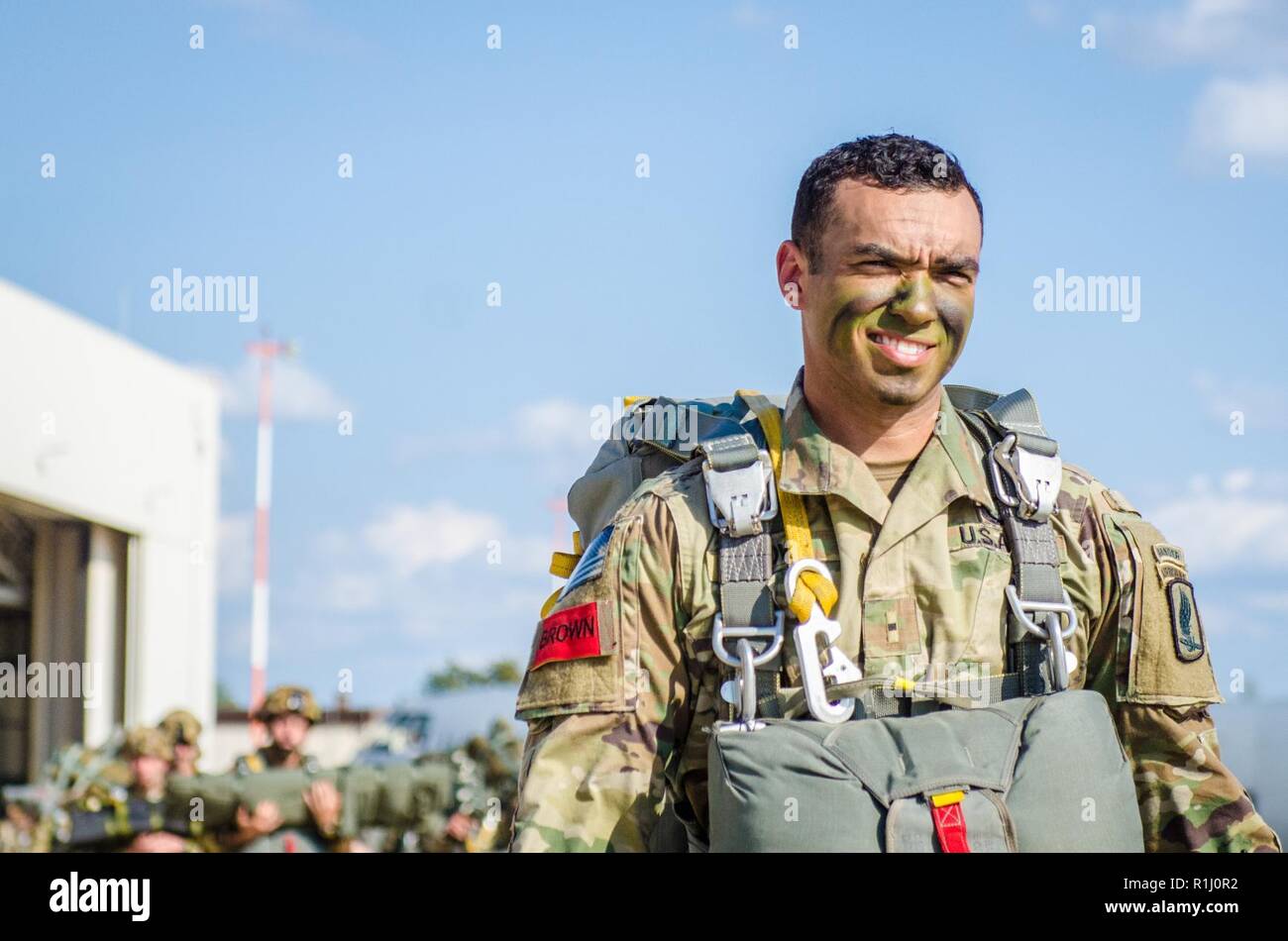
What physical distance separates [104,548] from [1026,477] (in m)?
17.7

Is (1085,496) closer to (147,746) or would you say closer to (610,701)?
(610,701)

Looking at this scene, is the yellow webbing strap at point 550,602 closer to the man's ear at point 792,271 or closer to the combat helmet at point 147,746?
the man's ear at point 792,271

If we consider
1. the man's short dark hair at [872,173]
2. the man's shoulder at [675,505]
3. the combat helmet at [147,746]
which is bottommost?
the combat helmet at [147,746]

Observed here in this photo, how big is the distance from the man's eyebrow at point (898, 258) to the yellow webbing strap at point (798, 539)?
1.55ft

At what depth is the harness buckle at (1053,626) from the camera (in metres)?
3.42

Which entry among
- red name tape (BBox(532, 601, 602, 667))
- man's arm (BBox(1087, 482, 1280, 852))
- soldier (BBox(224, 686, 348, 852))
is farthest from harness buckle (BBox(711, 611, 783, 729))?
soldier (BBox(224, 686, 348, 852))

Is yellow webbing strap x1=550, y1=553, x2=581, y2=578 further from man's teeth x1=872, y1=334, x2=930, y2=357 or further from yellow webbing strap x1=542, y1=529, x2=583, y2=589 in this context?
man's teeth x1=872, y1=334, x2=930, y2=357

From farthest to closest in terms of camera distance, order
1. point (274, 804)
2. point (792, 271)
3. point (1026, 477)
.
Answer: point (274, 804), point (792, 271), point (1026, 477)

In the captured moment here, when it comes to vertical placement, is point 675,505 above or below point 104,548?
below

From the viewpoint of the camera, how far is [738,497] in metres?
3.50

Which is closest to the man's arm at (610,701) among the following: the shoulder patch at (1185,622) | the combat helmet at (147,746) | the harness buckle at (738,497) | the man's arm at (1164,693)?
the harness buckle at (738,497)

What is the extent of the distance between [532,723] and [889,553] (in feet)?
2.85

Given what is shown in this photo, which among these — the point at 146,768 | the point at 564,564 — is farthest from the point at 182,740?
the point at 564,564
